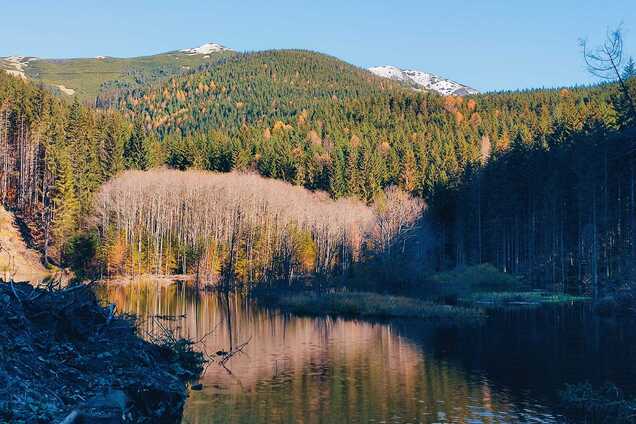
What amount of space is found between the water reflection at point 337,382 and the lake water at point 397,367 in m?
0.05

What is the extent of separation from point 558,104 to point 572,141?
85.7 meters

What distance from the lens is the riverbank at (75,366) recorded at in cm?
1623

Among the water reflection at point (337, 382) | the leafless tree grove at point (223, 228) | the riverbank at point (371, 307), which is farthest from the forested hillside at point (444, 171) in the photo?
the water reflection at point (337, 382)

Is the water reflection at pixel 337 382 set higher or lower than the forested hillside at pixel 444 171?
lower

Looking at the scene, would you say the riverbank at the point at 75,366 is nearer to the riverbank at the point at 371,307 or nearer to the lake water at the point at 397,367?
the lake water at the point at 397,367

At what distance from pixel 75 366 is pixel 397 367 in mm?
16986

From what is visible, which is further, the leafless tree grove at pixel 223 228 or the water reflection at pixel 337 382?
the leafless tree grove at pixel 223 228

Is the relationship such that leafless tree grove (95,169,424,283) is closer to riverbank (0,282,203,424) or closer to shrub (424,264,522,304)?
shrub (424,264,522,304)

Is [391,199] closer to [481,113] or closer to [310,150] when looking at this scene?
[310,150]

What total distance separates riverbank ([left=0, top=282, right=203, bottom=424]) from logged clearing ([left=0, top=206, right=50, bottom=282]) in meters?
56.0

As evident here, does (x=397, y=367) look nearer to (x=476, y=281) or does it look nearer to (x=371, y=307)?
(x=371, y=307)

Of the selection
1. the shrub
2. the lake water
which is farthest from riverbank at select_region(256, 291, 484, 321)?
the shrub

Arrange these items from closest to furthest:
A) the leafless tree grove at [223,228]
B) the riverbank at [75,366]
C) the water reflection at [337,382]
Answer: the riverbank at [75,366] → the water reflection at [337,382] → the leafless tree grove at [223,228]

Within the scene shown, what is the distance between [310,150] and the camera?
126250 mm
